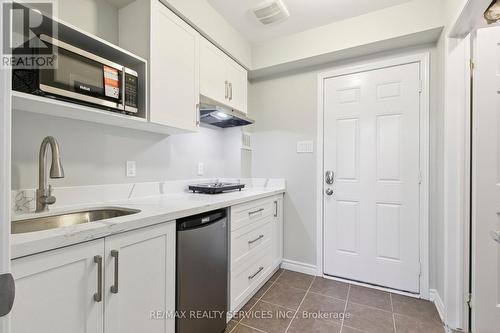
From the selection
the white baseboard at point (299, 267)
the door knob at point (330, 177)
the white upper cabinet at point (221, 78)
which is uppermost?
the white upper cabinet at point (221, 78)

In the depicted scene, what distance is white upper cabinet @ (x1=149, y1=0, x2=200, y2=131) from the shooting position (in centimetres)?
152

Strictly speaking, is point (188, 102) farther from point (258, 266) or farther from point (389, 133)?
point (389, 133)

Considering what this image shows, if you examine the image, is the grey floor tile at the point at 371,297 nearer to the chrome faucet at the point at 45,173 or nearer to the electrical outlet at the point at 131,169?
the electrical outlet at the point at 131,169

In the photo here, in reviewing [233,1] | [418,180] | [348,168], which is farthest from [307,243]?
[233,1]

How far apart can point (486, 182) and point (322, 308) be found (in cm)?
146

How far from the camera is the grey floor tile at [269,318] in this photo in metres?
1.65

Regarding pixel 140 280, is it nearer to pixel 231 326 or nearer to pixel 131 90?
pixel 231 326

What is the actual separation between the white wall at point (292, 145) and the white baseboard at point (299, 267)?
4 centimetres

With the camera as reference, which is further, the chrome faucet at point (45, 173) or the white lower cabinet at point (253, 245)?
the white lower cabinet at point (253, 245)

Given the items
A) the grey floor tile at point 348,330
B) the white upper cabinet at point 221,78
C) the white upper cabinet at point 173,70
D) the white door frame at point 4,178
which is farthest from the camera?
the white upper cabinet at point 221,78

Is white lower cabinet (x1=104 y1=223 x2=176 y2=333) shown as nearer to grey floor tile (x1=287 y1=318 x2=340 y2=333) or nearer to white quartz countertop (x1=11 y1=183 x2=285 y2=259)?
white quartz countertop (x1=11 y1=183 x2=285 y2=259)

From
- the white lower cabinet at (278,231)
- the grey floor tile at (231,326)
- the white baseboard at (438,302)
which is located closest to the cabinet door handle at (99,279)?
the grey floor tile at (231,326)

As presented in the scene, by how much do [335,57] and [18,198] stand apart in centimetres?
268

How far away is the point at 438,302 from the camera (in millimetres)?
1874
